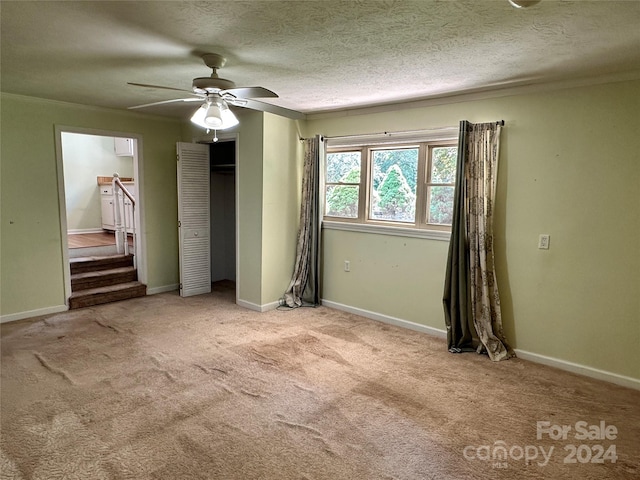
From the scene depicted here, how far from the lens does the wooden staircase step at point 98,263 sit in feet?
16.7

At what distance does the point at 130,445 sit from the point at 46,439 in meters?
0.51

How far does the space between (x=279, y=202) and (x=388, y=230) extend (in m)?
1.38

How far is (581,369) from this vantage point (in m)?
3.20

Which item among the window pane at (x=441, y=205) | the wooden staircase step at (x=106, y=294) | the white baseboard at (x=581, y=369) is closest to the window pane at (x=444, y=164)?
the window pane at (x=441, y=205)

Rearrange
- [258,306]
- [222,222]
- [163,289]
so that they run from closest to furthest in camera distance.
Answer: [258,306] → [163,289] → [222,222]

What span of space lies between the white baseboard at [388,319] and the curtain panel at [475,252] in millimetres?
327

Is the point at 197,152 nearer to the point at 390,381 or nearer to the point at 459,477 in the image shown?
the point at 390,381

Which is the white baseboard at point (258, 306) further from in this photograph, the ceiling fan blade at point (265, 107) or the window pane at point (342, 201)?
the ceiling fan blade at point (265, 107)

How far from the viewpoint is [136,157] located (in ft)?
16.7

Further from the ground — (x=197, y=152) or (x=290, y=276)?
(x=197, y=152)

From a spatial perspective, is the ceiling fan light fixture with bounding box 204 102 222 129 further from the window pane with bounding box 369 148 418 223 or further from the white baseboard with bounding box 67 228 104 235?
the white baseboard with bounding box 67 228 104 235

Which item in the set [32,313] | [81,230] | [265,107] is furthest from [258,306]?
[81,230]

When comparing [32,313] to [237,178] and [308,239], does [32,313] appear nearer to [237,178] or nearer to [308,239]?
[237,178]

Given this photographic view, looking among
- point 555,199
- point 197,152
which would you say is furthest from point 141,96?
point 555,199
